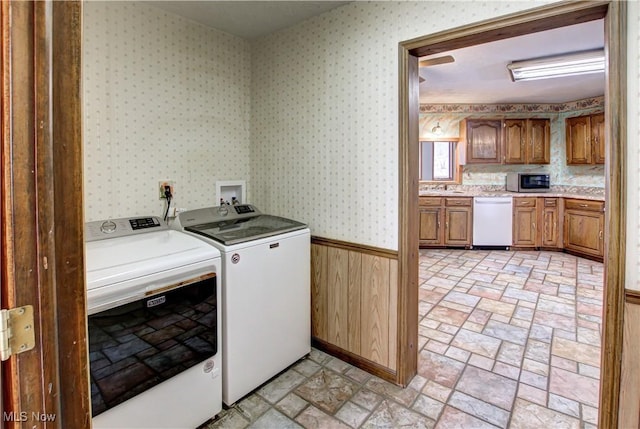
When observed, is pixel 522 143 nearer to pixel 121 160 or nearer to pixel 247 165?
pixel 247 165

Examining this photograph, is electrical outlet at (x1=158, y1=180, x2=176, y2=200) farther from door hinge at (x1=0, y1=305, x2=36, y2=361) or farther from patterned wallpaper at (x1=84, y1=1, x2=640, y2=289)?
door hinge at (x1=0, y1=305, x2=36, y2=361)

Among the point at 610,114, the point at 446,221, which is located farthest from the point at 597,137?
the point at 610,114

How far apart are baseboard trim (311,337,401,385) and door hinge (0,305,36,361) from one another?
2.02 meters

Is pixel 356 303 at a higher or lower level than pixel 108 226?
lower

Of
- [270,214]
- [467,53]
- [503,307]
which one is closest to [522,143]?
[467,53]

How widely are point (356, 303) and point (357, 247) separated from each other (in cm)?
39

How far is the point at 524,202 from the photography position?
5484 millimetres

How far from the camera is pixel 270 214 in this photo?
2828 mm

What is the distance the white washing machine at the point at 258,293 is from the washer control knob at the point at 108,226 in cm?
36

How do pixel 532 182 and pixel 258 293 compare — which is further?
pixel 532 182

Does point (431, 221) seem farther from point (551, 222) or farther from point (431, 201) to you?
point (551, 222)

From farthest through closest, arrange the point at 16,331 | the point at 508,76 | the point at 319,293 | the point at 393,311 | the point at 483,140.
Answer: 1. the point at 483,140
2. the point at 508,76
3. the point at 319,293
4. the point at 393,311
5. the point at 16,331

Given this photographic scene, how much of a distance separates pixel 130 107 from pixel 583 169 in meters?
6.53

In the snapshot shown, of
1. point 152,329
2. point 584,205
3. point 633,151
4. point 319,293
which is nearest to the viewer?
point 633,151
